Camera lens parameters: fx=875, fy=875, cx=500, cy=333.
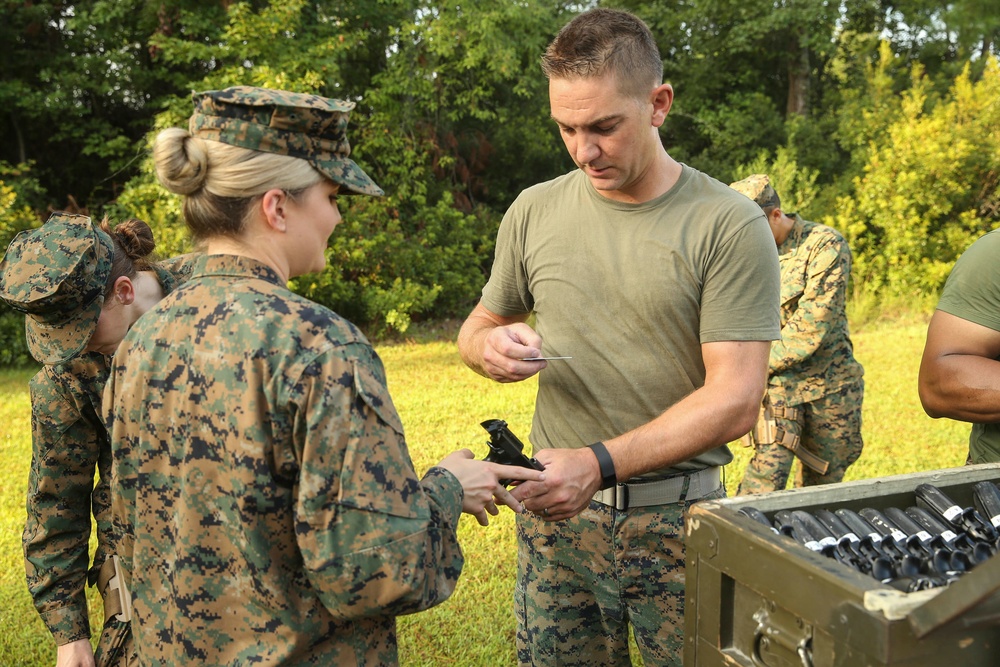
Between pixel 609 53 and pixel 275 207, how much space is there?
3.94 ft

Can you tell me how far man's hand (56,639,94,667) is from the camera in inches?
104

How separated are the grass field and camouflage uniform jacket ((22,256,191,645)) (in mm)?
2206

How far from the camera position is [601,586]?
2822mm

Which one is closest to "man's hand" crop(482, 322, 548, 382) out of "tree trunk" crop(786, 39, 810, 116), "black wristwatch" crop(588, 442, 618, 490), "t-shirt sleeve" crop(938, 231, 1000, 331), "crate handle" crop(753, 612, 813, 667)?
"black wristwatch" crop(588, 442, 618, 490)

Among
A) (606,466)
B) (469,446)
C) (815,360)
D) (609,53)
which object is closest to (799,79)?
(469,446)

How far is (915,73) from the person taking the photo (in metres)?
19.0

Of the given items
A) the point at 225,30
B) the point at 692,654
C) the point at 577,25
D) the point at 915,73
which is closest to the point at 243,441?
→ the point at 692,654

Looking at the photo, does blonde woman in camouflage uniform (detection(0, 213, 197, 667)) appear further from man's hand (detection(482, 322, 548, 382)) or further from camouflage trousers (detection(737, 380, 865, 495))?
camouflage trousers (detection(737, 380, 865, 495))

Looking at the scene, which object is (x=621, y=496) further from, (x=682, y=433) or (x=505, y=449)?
(x=505, y=449)

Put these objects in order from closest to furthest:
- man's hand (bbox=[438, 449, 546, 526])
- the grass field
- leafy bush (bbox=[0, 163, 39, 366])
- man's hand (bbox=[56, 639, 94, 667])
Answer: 1. man's hand (bbox=[438, 449, 546, 526])
2. man's hand (bbox=[56, 639, 94, 667])
3. the grass field
4. leafy bush (bbox=[0, 163, 39, 366])

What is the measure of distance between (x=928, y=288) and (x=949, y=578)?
15.6 metres

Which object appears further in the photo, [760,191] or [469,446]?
[469,446]

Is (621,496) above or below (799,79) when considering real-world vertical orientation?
below

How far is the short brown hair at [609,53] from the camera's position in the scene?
2561 mm
